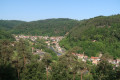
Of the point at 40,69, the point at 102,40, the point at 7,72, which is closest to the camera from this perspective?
the point at 40,69

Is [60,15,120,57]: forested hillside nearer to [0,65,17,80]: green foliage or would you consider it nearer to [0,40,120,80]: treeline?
[0,40,120,80]: treeline

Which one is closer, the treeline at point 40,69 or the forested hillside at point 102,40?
the treeline at point 40,69

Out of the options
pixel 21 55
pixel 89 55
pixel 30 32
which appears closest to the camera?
pixel 21 55

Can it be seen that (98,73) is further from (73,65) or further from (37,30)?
(37,30)

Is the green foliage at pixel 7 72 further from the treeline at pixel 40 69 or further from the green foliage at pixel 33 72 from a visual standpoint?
the green foliage at pixel 33 72

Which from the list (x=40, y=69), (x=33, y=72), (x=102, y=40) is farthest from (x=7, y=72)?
(x=102, y=40)

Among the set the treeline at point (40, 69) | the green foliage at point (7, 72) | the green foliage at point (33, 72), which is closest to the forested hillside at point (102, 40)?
the treeline at point (40, 69)

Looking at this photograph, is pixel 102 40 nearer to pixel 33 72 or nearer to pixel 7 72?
pixel 33 72

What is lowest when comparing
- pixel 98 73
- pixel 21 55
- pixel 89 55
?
pixel 89 55

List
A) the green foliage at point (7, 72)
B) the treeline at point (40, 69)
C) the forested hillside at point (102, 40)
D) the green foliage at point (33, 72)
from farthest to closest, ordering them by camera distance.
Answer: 1. the forested hillside at point (102, 40)
2. the green foliage at point (7, 72)
3. the treeline at point (40, 69)
4. the green foliage at point (33, 72)

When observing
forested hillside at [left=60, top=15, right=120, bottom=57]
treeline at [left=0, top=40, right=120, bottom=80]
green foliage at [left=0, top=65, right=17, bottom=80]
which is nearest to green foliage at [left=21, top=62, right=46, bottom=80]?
treeline at [left=0, top=40, right=120, bottom=80]

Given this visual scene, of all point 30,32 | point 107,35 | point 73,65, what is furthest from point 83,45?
point 30,32
